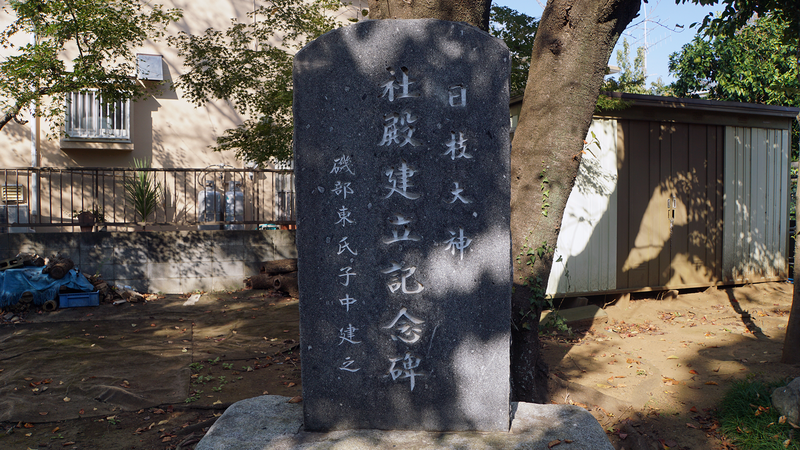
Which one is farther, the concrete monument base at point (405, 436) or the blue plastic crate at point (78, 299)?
the blue plastic crate at point (78, 299)

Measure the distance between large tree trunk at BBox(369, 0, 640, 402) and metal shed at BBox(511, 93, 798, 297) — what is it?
3.50m

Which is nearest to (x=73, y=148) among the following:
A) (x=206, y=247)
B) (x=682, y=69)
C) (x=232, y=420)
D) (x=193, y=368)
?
(x=206, y=247)

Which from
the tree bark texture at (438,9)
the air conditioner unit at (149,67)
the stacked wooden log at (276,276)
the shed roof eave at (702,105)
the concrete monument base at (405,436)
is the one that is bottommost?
the concrete monument base at (405,436)

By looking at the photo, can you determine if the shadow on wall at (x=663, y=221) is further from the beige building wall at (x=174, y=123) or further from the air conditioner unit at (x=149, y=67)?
the air conditioner unit at (x=149, y=67)

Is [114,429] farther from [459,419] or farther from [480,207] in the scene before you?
[480,207]

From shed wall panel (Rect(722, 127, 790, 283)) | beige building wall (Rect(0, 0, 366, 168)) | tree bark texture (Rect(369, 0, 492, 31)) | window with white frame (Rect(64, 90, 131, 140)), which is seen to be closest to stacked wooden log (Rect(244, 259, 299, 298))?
beige building wall (Rect(0, 0, 366, 168))

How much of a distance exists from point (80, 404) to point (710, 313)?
835 centimetres

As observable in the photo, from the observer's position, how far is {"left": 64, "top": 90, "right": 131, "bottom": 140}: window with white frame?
11273mm

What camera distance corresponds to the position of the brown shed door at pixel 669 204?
8.05 metres

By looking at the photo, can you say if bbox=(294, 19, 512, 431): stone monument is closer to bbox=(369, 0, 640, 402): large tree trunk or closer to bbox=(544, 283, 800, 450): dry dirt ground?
bbox=(369, 0, 640, 402): large tree trunk

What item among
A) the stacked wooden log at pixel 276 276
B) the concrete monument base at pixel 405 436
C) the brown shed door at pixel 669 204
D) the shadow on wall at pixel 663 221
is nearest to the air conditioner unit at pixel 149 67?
the stacked wooden log at pixel 276 276

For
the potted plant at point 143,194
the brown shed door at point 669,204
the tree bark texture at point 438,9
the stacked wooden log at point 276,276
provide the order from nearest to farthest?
the tree bark texture at point 438,9 < the brown shed door at point 669,204 < the stacked wooden log at point 276,276 < the potted plant at point 143,194

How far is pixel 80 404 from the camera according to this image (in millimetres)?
4641

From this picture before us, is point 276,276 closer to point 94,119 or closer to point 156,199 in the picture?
point 156,199
